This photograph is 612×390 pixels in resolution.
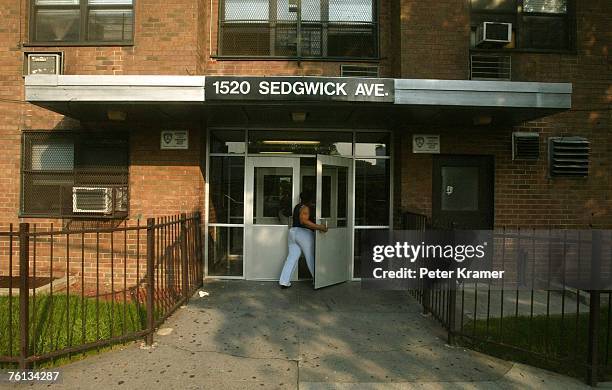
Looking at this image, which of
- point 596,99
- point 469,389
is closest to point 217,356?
point 469,389

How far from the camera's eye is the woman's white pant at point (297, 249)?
21.9 feet

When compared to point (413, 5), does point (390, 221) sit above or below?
below

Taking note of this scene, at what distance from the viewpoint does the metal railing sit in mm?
3789

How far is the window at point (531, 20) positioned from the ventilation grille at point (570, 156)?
5.75 ft

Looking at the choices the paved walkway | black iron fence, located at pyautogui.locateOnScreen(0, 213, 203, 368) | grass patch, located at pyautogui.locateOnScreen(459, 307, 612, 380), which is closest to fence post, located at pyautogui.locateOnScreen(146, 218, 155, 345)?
black iron fence, located at pyautogui.locateOnScreen(0, 213, 203, 368)

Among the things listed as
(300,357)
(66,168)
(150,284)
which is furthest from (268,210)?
(66,168)

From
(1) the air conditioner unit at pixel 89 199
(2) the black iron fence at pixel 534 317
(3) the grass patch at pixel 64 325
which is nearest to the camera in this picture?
(2) the black iron fence at pixel 534 317

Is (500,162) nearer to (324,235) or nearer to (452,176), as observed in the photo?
(452,176)

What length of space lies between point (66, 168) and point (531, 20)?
345 inches

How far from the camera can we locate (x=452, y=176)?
286 inches

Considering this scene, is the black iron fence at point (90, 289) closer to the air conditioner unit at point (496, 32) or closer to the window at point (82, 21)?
the window at point (82, 21)

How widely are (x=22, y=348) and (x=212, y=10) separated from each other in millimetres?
6166

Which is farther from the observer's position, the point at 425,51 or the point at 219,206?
the point at 219,206

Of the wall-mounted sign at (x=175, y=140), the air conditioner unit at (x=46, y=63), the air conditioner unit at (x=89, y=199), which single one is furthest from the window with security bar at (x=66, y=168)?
the air conditioner unit at (x=46, y=63)
